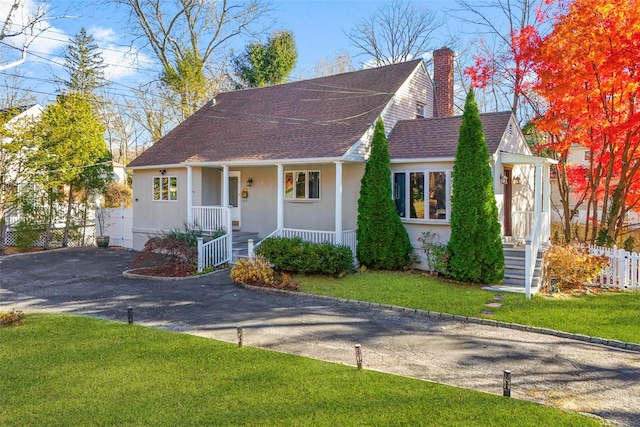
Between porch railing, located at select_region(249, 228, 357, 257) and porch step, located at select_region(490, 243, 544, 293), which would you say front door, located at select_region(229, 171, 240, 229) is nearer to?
porch railing, located at select_region(249, 228, 357, 257)

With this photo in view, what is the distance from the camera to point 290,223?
15320 millimetres

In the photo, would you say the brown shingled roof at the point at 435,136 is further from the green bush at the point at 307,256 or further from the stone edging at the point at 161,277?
the stone edging at the point at 161,277

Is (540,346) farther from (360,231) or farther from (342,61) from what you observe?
(342,61)

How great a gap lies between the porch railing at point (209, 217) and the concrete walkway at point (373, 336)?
3.48m

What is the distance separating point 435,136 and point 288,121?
18.9 feet

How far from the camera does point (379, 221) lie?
492 inches

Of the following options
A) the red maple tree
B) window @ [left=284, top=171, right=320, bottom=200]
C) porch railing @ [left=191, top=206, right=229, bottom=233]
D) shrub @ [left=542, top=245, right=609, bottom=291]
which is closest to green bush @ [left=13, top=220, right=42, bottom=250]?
porch railing @ [left=191, top=206, right=229, bottom=233]

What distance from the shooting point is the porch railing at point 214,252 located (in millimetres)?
12920

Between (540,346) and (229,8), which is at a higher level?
(229,8)

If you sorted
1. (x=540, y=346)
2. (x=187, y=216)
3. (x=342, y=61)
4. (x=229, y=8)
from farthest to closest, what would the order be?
(x=342, y=61), (x=229, y=8), (x=187, y=216), (x=540, y=346)

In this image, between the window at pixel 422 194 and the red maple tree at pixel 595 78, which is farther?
the window at pixel 422 194

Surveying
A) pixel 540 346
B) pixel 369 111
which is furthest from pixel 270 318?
pixel 369 111

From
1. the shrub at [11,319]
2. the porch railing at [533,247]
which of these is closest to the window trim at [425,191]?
the porch railing at [533,247]

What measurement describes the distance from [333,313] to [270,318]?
130 cm
